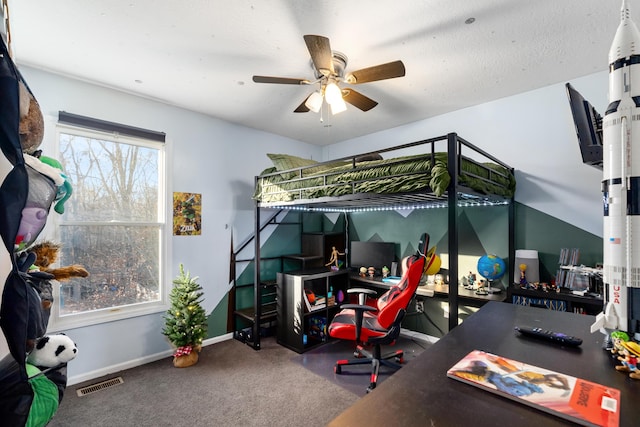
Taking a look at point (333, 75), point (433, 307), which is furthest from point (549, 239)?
point (333, 75)

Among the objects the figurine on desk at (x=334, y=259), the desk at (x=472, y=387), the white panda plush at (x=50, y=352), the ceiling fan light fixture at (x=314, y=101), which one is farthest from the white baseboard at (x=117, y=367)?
the desk at (x=472, y=387)

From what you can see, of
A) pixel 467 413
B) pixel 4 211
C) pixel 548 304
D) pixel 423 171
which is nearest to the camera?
pixel 4 211

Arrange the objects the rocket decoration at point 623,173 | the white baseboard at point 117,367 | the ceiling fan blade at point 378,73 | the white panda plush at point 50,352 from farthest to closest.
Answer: the white baseboard at point 117,367 < the ceiling fan blade at point 378,73 < the rocket decoration at point 623,173 < the white panda plush at point 50,352

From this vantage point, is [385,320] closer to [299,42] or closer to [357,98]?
[357,98]

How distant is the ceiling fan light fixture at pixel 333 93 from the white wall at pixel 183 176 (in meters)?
1.79

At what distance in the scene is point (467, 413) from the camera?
2.42 feet

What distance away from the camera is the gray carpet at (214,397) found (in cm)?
202

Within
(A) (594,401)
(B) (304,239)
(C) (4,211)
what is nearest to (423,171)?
(A) (594,401)

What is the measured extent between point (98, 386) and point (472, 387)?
2890 mm

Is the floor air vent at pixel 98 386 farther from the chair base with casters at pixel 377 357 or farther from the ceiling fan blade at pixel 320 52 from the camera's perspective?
the ceiling fan blade at pixel 320 52

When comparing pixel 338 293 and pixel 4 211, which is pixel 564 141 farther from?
pixel 4 211

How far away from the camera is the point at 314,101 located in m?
2.21

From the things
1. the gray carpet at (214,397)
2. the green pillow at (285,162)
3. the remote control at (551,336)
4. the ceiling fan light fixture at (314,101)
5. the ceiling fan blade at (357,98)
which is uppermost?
the ceiling fan blade at (357,98)

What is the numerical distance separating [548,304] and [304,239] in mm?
2737
